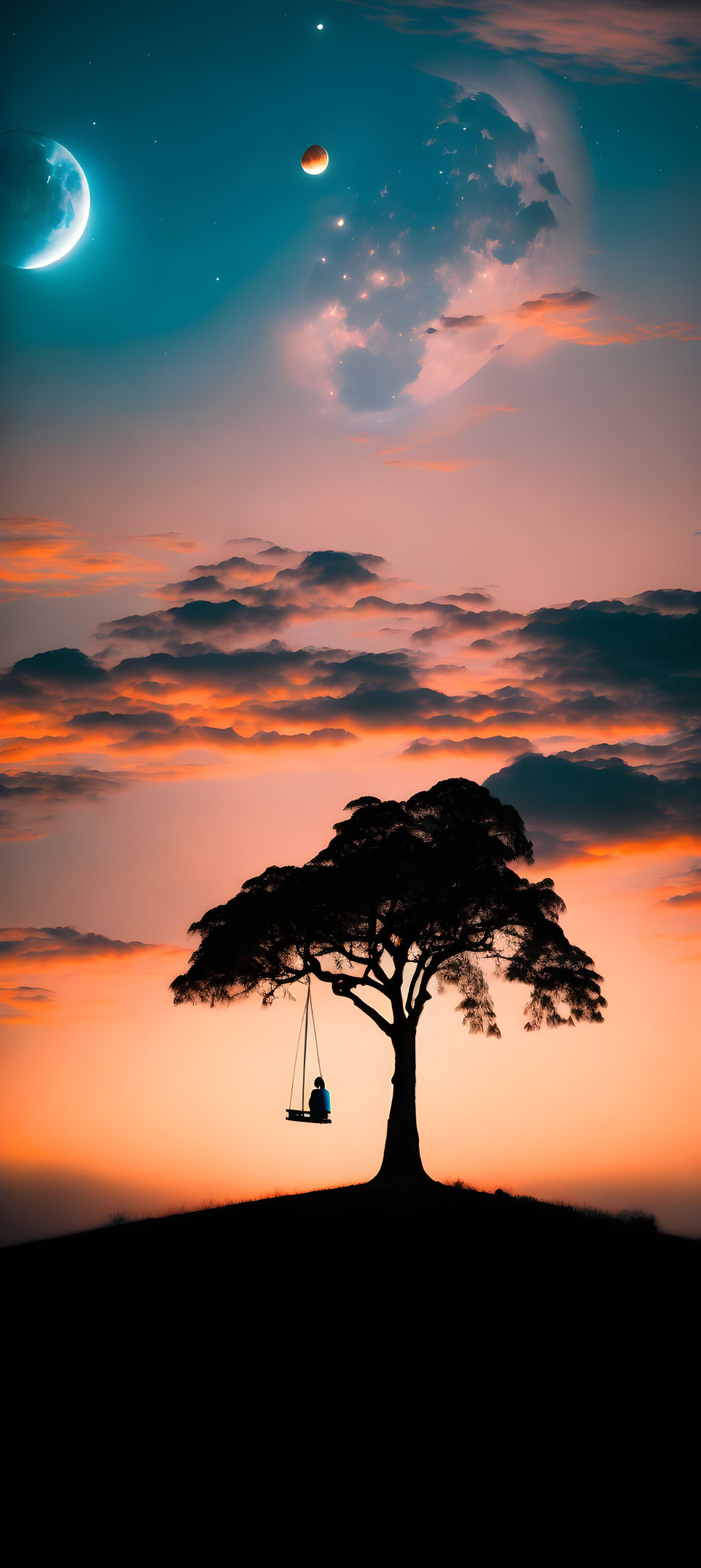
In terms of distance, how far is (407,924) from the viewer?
2755cm

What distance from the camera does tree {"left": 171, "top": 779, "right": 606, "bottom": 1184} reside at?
27.1 m

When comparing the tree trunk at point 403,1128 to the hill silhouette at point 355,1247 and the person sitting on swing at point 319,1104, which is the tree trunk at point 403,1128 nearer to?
the hill silhouette at point 355,1247

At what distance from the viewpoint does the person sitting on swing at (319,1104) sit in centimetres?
2459

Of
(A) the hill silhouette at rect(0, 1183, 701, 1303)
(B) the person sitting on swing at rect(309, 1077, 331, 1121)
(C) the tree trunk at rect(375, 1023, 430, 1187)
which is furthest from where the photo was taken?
(C) the tree trunk at rect(375, 1023, 430, 1187)

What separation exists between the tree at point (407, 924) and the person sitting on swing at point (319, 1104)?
2950 millimetres

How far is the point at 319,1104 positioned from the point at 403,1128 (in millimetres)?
3258

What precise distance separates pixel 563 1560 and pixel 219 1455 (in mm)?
3934

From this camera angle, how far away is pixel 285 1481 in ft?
38.8

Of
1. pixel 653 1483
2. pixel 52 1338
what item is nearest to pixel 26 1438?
pixel 52 1338

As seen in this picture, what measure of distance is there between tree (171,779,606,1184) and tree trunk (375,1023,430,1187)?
3 centimetres

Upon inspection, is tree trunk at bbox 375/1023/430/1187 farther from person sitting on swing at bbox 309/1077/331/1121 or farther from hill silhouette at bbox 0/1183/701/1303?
person sitting on swing at bbox 309/1077/331/1121

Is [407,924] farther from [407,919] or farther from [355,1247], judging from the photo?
[355,1247]

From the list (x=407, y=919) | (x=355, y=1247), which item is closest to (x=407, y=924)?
(x=407, y=919)

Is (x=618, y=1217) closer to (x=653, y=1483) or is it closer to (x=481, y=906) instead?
(x=481, y=906)
